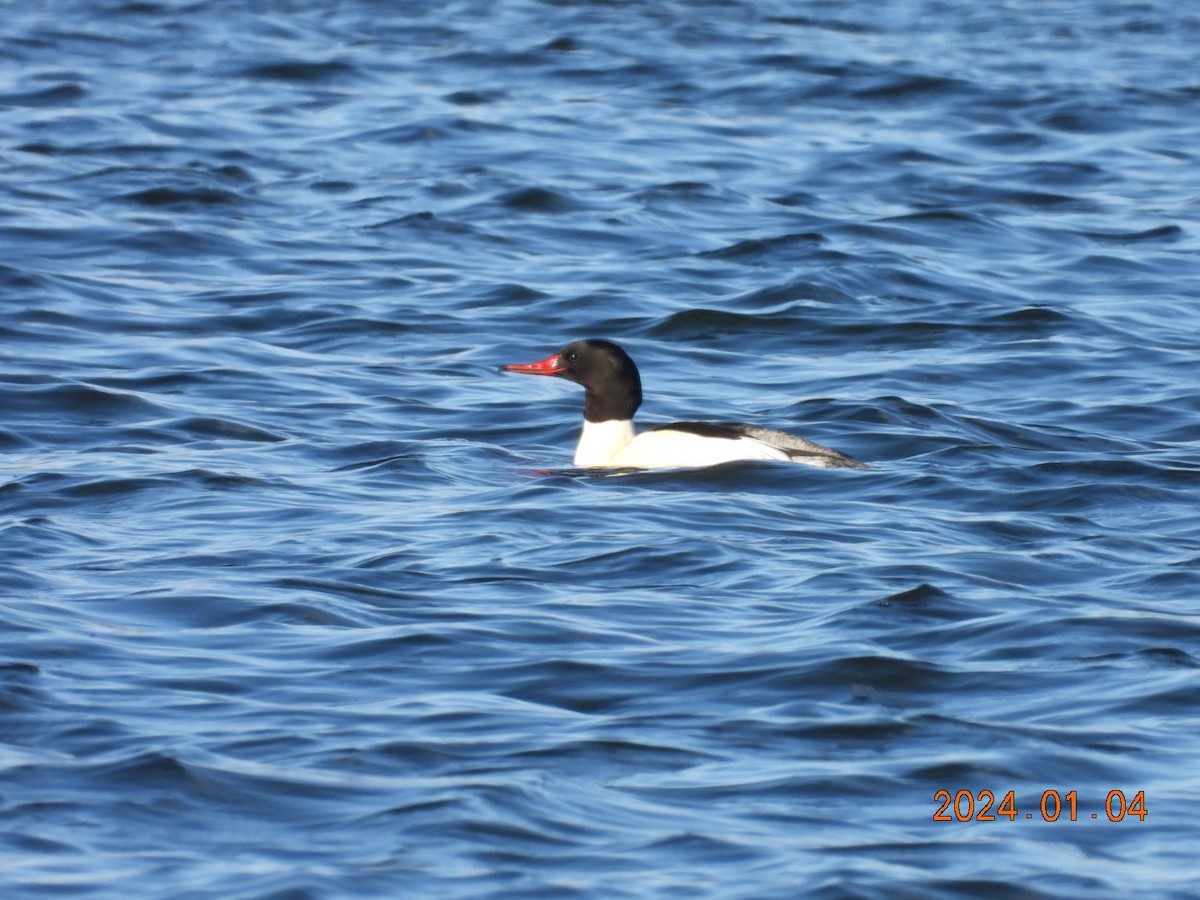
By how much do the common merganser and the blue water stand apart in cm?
14

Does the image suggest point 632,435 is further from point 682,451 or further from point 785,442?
point 785,442

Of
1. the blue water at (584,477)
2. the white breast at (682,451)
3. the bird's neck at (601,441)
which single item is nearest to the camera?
the blue water at (584,477)

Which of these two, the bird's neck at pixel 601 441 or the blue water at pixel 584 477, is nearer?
the blue water at pixel 584 477

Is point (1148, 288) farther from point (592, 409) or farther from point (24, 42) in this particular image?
point (24, 42)

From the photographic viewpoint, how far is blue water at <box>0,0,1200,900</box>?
20.2 feet

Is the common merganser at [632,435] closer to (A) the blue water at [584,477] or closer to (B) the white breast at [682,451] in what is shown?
(B) the white breast at [682,451]

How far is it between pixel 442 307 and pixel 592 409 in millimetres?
3607

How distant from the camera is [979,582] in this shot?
878 centimetres

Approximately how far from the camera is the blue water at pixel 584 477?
20.2 ft

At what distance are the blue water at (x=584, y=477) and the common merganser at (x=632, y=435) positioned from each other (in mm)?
144

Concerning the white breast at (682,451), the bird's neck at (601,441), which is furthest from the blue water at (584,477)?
the bird's neck at (601,441)

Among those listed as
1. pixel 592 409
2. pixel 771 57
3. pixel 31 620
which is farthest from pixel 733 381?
pixel 771 57

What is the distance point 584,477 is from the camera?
11352mm

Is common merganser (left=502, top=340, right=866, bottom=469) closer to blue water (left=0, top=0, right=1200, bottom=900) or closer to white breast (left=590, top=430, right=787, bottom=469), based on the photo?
white breast (left=590, top=430, right=787, bottom=469)
